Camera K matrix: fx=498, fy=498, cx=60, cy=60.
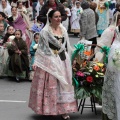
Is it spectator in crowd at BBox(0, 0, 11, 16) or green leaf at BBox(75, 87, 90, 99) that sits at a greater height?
spectator in crowd at BBox(0, 0, 11, 16)

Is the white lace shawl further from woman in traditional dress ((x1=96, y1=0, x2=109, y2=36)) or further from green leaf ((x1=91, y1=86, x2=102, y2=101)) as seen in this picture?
woman in traditional dress ((x1=96, y1=0, x2=109, y2=36))

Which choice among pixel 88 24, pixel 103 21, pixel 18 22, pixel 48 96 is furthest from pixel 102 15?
pixel 48 96

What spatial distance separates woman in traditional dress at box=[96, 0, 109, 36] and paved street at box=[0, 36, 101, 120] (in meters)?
6.28

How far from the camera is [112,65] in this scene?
20.4 ft

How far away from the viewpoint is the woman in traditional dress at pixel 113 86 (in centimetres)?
618

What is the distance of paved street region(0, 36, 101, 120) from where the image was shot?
7.73m

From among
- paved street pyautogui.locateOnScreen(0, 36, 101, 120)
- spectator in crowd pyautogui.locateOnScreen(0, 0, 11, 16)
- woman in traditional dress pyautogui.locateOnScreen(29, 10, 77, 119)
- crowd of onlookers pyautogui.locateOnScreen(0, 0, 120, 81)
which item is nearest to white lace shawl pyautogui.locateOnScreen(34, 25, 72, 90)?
woman in traditional dress pyautogui.locateOnScreen(29, 10, 77, 119)

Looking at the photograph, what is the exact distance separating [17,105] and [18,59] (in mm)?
2113

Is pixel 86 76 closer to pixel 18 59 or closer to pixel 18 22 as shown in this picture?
pixel 18 59

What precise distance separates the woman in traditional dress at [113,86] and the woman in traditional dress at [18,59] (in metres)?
4.34

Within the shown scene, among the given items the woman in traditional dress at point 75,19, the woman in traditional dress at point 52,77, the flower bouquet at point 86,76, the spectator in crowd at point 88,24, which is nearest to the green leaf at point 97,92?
the flower bouquet at point 86,76

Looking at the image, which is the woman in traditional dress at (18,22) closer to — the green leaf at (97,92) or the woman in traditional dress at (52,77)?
the woman in traditional dress at (52,77)

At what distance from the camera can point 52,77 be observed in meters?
7.21

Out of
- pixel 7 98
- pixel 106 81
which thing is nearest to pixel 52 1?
pixel 7 98
